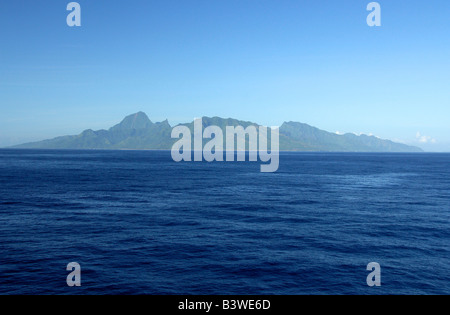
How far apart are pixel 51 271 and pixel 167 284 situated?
561 inches

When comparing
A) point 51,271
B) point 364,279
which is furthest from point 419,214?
point 51,271

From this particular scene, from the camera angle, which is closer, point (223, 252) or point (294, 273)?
point (294, 273)

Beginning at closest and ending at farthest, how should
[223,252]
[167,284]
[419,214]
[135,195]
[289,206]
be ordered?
[167,284] < [223,252] < [419,214] < [289,206] < [135,195]

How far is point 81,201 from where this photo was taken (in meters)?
81.5

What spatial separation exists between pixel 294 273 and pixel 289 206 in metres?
40.2

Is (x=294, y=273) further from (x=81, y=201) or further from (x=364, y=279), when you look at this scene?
(x=81, y=201)

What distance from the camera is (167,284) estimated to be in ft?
113

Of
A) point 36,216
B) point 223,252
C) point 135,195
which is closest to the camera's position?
point 223,252

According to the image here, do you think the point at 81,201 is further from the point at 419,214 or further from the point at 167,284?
the point at 419,214
